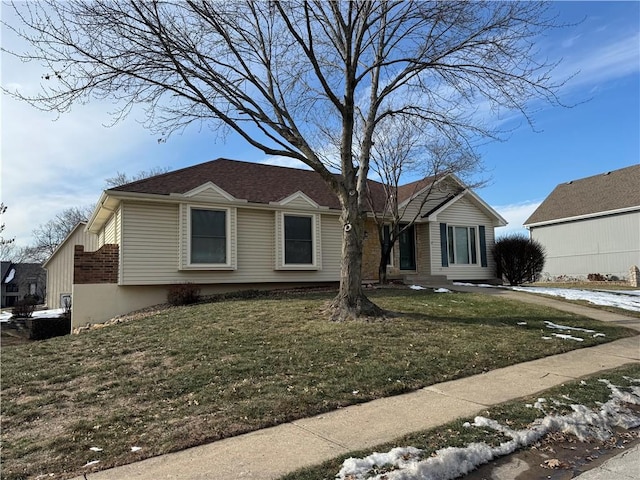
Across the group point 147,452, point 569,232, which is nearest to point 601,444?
point 147,452

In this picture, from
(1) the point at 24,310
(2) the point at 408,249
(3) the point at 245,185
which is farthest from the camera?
(1) the point at 24,310

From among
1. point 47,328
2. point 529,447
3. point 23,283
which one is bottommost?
point 47,328

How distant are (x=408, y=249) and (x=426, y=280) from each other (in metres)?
2.09

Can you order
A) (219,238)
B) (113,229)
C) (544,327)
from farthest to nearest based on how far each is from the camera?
(113,229), (219,238), (544,327)

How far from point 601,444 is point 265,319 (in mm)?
6461

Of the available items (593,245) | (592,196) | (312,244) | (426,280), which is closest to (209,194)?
(312,244)

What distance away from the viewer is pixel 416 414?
16.0 feet

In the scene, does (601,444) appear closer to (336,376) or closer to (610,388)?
(610,388)

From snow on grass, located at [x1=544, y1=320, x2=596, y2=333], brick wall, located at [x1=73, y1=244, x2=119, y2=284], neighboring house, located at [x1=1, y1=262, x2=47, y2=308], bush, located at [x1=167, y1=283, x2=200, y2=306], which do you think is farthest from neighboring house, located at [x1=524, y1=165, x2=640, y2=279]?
neighboring house, located at [x1=1, y1=262, x2=47, y2=308]

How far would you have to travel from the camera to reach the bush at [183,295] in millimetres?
12797

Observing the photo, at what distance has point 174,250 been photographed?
1357 centimetres

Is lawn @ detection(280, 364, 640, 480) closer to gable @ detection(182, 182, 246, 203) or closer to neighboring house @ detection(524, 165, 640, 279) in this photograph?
gable @ detection(182, 182, 246, 203)

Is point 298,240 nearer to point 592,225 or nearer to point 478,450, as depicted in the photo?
point 478,450

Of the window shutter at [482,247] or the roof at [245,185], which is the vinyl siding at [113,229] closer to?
the roof at [245,185]
